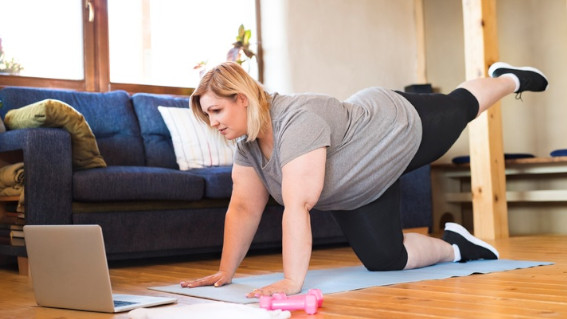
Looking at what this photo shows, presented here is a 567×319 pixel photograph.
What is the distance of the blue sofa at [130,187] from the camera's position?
2.96 metres

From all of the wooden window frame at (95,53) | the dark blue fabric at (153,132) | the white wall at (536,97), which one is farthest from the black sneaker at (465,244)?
the white wall at (536,97)

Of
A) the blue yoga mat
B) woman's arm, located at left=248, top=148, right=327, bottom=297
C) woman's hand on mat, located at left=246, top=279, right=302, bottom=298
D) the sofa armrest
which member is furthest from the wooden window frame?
woman's hand on mat, located at left=246, top=279, right=302, bottom=298

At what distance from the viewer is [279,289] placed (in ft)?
6.36

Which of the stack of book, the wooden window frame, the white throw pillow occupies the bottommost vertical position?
the stack of book

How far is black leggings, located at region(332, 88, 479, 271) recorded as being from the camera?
2502mm

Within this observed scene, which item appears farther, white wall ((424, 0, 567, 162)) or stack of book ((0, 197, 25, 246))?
white wall ((424, 0, 567, 162))

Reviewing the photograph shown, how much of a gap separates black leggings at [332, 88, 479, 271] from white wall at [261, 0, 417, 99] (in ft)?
8.09

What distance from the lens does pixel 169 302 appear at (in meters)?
1.94

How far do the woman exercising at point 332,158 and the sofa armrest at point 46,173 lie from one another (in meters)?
0.99

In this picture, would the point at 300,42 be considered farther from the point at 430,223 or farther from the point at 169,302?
the point at 169,302

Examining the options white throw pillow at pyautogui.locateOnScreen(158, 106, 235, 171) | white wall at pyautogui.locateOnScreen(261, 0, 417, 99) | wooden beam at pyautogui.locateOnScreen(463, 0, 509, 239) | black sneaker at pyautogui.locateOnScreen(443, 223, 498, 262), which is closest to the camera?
black sneaker at pyautogui.locateOnScreen(443, 223, 498, 262)

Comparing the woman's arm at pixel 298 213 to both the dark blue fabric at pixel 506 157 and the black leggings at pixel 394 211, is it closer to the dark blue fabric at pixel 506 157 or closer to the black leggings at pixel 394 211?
the black leggings at pixel 394 211

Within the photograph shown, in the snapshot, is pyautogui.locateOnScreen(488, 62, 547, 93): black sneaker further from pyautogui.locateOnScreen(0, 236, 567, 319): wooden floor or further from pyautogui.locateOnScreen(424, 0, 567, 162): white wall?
pyautogui.locateOnScreen(424, 0, 567, 162): white wall

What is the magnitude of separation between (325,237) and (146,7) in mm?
1929
